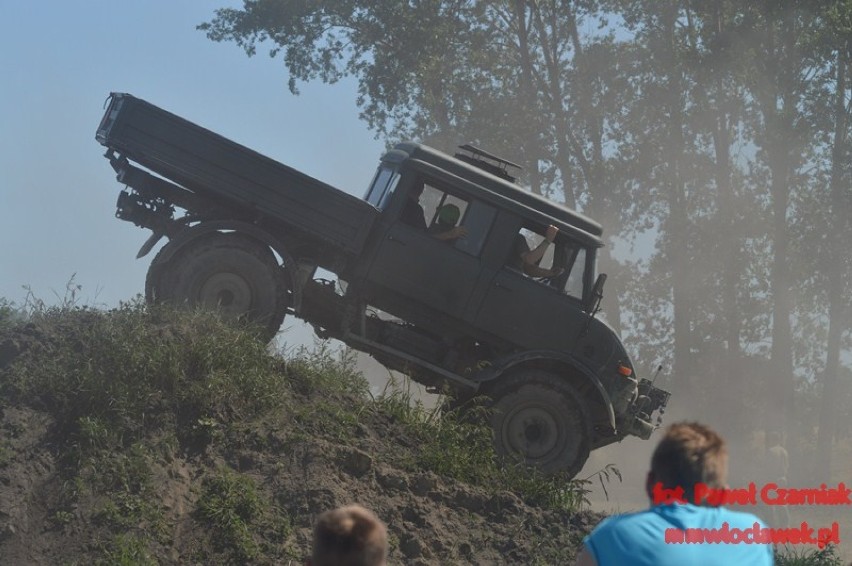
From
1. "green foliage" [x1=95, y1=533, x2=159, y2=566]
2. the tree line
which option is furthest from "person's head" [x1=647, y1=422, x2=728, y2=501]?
the tree line

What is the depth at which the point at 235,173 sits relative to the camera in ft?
38.7

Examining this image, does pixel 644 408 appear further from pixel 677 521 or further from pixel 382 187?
pixel 677 521

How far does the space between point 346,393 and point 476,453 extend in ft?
4.05

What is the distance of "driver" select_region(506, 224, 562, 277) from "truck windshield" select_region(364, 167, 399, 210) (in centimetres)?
134

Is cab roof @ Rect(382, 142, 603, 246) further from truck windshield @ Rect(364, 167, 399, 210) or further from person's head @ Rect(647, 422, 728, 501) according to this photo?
person's head @ Rect(647, 422, 728, 501)

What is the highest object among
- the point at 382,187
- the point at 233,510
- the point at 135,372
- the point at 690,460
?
the point at 382,187

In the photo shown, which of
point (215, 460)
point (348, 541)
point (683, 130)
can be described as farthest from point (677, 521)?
point (683, 130)

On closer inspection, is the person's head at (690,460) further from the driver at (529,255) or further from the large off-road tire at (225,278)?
the driver at (529,255)

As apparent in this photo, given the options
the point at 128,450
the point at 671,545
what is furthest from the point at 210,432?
the point at 671,545

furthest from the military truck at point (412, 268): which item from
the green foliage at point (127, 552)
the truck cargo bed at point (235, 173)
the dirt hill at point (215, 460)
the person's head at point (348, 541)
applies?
the person's head at point (348, 541)

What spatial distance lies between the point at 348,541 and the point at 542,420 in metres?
8.40

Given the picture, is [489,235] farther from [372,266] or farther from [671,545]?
[671,545]

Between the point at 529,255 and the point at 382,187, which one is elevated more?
the point at 382,187

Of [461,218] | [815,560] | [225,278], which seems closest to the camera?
[815,560]
